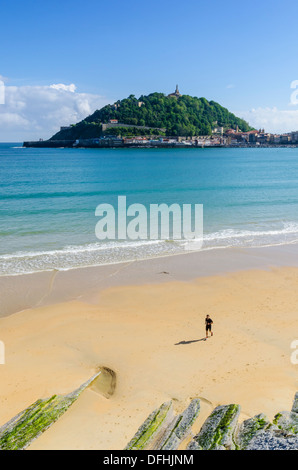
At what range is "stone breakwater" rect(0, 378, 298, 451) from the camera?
7.70 metres

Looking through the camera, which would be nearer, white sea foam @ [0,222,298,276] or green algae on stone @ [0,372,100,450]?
green algae on stone @ [0,372,100,450]

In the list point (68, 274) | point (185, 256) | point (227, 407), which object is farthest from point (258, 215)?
point (227, 407)

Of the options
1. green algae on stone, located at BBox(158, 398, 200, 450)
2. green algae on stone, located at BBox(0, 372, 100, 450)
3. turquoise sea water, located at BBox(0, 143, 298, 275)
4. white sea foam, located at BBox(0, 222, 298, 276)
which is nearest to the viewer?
green algae on stone, located at BBox(158, 398, 200, 450)

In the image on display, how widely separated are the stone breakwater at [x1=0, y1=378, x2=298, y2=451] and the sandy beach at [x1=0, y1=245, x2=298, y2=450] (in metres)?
0.33

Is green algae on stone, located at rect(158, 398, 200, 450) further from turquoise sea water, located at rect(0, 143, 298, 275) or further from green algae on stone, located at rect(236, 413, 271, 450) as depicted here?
turquoise sea water, located at rect(0, 143, 298, 275)

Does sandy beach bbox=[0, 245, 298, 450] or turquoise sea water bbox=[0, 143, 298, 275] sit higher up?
turquoise sea water bbox=[0, 143, 298, 275]

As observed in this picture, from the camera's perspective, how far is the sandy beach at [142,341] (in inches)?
380

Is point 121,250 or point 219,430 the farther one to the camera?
point 121,250

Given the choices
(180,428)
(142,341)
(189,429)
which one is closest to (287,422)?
(189,429)

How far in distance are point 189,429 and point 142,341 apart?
4.94 meters

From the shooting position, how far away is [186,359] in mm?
11867

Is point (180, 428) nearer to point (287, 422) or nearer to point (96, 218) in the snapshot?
point (287, 422)

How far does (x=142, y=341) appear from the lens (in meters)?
13.1

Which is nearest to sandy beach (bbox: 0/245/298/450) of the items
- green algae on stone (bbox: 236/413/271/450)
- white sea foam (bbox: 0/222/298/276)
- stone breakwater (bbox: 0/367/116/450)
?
stone breakwater (bbox: 0/367/116/450)
